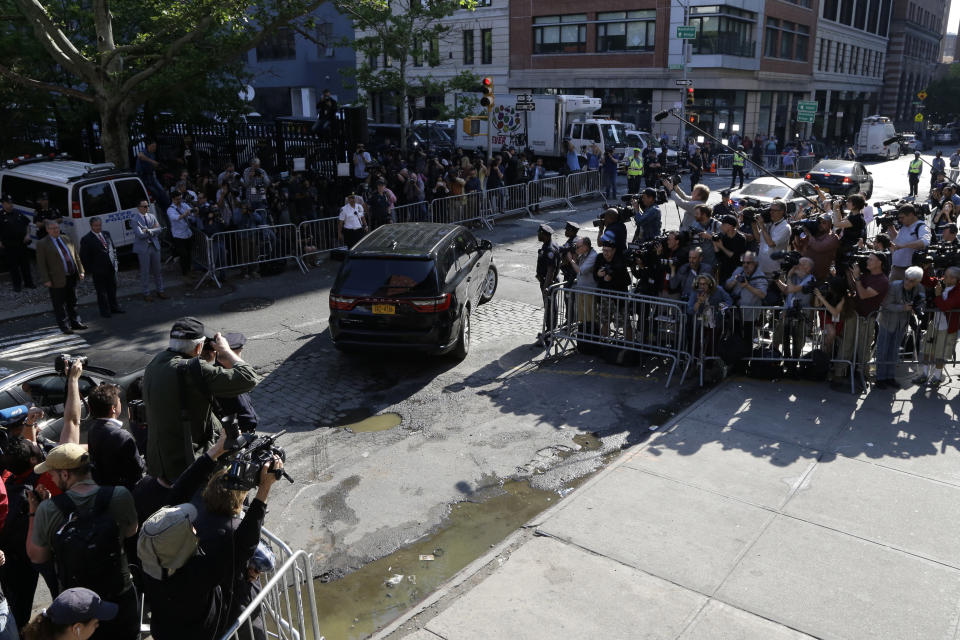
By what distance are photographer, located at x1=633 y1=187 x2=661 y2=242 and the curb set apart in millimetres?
4671

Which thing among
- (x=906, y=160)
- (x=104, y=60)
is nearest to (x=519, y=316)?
(x=104, y=60)

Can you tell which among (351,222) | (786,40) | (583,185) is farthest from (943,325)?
(786,40)

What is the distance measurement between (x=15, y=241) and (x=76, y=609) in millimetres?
12851

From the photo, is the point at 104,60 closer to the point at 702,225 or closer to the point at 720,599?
the point at 702,225

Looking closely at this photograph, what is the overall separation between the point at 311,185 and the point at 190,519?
15.7m

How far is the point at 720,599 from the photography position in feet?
17.9

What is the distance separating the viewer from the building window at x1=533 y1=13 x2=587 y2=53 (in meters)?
43.8

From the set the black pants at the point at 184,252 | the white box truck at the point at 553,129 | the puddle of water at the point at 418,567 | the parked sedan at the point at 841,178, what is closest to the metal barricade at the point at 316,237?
the black pants at the point at 184,252

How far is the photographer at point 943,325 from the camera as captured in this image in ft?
29.0

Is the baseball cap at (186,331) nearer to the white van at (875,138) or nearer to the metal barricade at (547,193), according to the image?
the metal barricade at (547,193)

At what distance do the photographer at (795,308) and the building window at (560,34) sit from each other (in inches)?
1487

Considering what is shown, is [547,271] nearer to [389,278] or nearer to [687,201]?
[389,278]

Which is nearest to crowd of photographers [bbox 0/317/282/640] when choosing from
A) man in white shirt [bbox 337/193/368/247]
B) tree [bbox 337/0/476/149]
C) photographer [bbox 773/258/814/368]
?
photographer [bbox 773/258/814/368]

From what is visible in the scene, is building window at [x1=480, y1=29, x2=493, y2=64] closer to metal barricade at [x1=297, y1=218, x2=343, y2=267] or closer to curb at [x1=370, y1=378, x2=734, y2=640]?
metal barricade at [x1=297, y1=218, x2=343, y2=267]
